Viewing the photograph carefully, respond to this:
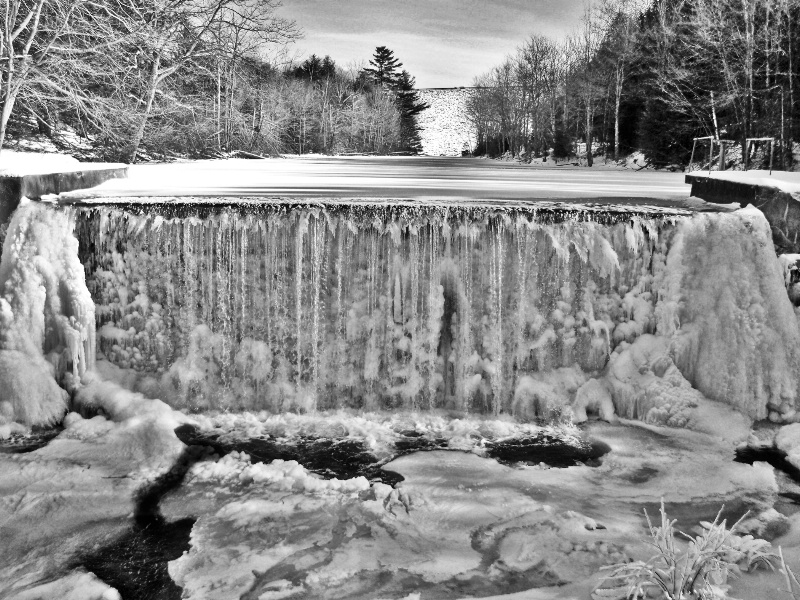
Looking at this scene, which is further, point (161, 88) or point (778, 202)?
point (161, 88)

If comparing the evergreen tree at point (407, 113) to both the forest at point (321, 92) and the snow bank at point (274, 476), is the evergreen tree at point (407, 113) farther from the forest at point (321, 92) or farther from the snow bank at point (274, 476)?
the snow bank at point (274, 476)

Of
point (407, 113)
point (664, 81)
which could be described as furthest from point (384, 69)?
point (664, 81)

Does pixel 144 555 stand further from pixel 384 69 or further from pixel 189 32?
pixel 384 69

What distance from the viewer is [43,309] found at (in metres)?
6.01

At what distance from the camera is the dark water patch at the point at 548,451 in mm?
5199

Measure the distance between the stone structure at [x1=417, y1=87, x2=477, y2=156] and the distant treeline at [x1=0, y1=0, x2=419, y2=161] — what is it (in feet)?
109

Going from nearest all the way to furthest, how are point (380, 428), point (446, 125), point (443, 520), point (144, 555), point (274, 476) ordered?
point (144, 555)
point (443, 520)
point (274, 476)
point (380, 428)
point (446, 125)

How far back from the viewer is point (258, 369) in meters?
6.20

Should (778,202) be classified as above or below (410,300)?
above

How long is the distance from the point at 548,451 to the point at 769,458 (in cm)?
166

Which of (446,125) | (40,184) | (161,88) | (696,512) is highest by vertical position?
(446,125)

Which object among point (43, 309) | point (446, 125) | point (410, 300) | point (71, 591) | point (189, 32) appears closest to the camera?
point (71, 591)

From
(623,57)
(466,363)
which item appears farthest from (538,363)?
(623,57)

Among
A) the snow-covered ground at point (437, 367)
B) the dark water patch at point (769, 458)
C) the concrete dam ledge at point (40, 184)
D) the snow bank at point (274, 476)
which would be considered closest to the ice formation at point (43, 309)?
the snow-covered ground at point (437, 367)
